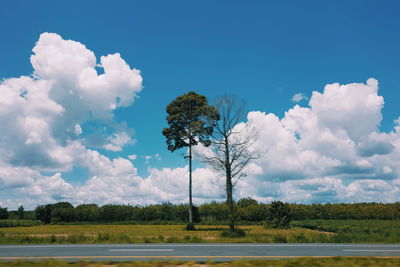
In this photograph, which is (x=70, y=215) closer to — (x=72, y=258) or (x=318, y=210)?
(x=318, y=210)

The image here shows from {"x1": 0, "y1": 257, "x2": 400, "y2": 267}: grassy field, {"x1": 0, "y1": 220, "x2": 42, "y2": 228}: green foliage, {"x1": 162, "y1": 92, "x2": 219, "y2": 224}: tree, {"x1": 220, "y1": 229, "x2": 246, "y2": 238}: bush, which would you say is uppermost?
{"x1": 162, "y1": 92, "x2": 219, "y2": 224}: tree

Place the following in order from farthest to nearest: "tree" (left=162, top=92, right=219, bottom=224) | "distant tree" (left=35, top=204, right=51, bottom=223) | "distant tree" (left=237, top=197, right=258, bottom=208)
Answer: "distant tree" (left=237, top=197, right=258, bottom=208) < "distant tree" (left=35, top=204, right=51, bottom=223) < "tree" (left=162, top=92, right=219, bottom=224)

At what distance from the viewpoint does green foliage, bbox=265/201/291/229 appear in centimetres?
4538

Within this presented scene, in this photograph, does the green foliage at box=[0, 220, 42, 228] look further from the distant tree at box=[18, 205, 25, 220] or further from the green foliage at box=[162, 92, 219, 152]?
the green foliage at box=[162, 92, 219, 152]

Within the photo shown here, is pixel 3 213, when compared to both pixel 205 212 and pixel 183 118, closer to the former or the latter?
pixel 205 212

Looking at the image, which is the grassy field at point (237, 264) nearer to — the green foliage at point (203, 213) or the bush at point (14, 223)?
the green foliage at point (203, 213)

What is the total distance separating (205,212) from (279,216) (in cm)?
2028

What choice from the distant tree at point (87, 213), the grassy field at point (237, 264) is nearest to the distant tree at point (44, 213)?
the distant tree at point (87, 213)

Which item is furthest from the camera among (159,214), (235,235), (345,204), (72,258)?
(345,204)

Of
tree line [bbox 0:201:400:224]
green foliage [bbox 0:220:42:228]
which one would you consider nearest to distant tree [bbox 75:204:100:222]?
tree line [bbox 0:201:400:224]

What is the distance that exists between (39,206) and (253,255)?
235ft

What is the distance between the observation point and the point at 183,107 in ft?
132

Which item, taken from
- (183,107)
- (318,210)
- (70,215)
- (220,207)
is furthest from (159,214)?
(318,210)

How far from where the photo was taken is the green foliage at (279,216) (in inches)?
1786
